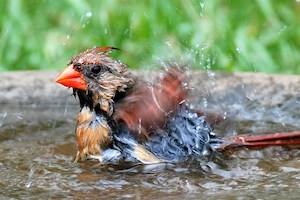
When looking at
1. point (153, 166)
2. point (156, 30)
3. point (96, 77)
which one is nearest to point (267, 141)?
point (153, 166)

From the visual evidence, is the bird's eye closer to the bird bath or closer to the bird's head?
the bird's head

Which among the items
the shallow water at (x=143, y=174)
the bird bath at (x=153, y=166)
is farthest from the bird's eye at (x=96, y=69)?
the shallow water at (x=143, y=174)

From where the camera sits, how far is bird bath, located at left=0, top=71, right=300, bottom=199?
9.47ft

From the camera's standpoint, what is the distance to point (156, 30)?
548 cm

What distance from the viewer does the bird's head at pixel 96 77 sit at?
335 centimetres

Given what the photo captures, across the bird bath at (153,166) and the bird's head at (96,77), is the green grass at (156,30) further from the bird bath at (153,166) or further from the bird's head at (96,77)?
the bird's head at (96,77)

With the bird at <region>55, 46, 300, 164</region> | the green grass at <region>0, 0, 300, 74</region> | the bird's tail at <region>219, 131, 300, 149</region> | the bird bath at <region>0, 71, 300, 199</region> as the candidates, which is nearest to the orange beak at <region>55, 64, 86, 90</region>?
the bird at <region>55, 46, 300, 164</region>

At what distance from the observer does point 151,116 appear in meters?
3.15

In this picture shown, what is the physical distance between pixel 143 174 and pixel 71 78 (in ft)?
1.77

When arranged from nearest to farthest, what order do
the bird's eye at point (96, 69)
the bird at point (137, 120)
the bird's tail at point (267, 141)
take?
the bird at point (137, 120), the bird's tail at point (267, 141), the bird's eye at point (96, 69)

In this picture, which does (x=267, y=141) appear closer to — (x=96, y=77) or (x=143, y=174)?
(x=143, y=174)

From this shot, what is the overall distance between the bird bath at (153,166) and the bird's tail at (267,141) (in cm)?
4

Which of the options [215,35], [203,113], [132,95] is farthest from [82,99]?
[215,35]

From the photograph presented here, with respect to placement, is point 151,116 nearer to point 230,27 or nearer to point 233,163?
point 233,163
